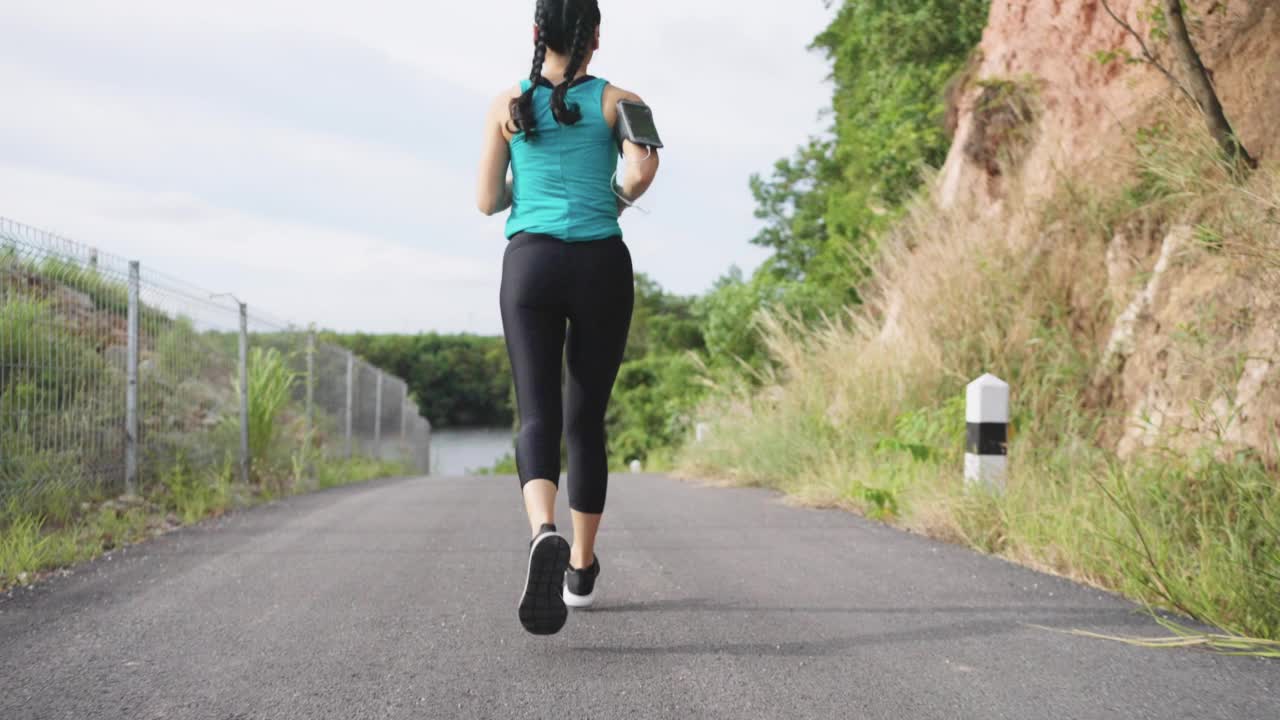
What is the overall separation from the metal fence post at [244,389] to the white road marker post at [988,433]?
611 centimetres

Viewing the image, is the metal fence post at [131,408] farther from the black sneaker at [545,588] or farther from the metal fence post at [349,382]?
the metal fence post at [349,382]

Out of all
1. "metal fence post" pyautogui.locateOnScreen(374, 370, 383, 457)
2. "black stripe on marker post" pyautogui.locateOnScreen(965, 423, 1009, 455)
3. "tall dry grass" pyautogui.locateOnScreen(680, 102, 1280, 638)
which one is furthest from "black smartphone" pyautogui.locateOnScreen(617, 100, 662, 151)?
"metal fence post" pyautogui.locateOnScreen(374, 370, 383, 457)

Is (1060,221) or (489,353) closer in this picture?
(1060,221)

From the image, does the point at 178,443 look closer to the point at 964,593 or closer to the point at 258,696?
the point at 258,696

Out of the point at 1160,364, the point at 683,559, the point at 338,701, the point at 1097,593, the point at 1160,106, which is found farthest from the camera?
the point at 1160,106

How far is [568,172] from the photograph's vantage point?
3.13 meters

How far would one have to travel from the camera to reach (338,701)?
251 cm

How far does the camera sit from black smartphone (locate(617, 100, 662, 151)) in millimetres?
3080

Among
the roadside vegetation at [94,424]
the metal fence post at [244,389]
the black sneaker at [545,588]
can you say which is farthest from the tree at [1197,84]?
the metal fence post at [244,389]

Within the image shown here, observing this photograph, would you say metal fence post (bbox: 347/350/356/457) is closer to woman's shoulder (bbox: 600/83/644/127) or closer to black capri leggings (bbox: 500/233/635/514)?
black capri leggings (bbox: 500/233/635/514)

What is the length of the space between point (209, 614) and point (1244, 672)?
3.39 metres

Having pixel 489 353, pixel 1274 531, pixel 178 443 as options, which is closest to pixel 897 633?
pixel 1274 531

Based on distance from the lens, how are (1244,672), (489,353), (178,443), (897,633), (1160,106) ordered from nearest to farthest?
(1244,672), (897,633), (1160,106), (178,443), (489,353)

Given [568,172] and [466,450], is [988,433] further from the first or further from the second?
[466,450]
